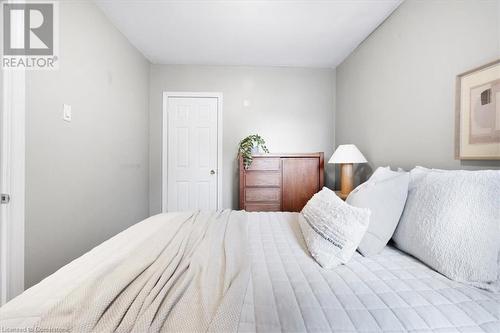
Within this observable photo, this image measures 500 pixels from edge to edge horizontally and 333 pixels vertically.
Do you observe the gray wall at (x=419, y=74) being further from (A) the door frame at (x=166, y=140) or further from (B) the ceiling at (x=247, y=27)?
(A) the door frame at (x=166, y=140)

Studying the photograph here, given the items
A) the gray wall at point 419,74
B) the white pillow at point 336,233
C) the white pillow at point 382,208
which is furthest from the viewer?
the gray wall at point 419,74

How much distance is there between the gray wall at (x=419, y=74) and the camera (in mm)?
1386

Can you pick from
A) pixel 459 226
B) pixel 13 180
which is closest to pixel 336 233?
pixel 459 226

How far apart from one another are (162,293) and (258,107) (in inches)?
121

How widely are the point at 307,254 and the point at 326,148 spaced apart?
8.83 feet

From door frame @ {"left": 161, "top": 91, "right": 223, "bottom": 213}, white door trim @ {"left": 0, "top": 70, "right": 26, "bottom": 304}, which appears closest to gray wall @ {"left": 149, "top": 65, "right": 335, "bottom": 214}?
door frame @ {"left": 161, "top": 91, "right": 223, "bottom": 213}

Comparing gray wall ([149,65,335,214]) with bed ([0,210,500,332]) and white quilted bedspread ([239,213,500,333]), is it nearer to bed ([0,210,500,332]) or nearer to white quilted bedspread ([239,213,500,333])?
bed ([0,210,500,332])

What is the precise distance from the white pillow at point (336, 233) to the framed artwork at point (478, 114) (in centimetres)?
89

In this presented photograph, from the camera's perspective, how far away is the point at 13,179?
1.36 meters

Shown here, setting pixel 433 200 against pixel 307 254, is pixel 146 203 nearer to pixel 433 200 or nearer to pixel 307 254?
pixel 307 254

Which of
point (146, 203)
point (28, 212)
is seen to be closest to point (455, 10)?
point (28, 212)

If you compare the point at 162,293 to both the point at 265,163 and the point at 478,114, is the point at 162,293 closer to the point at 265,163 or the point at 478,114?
the point at 478,114

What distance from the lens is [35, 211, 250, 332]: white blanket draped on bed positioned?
0.62 meters

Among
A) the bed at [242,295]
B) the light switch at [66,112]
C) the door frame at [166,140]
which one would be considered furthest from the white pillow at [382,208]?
the door frame at [166,140]
